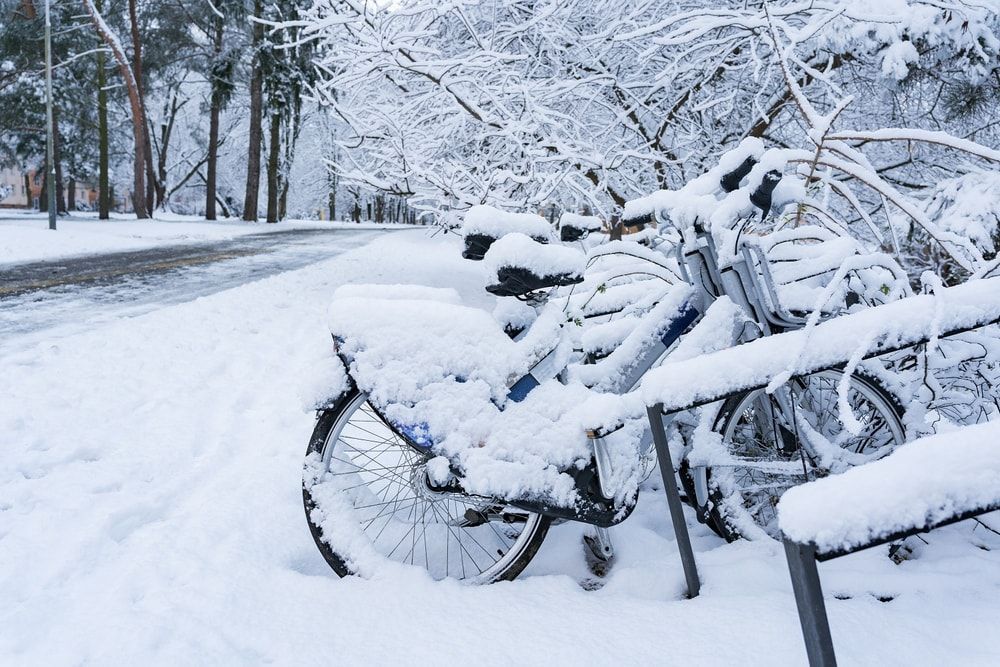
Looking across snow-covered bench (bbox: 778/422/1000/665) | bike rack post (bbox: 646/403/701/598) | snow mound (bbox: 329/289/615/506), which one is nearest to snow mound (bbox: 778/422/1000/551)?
snow-covered bench (bbox: 778/422/1000/665)

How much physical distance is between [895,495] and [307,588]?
6.35ft

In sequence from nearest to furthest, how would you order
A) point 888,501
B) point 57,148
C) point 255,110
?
point 888,501, point 255,110, point 57,148

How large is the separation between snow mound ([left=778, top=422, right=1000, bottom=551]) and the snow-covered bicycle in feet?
3.18

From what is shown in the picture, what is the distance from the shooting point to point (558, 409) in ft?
7.45

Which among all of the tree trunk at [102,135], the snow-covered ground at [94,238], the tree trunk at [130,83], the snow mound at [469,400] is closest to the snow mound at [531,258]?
the snow mound at [469,400]

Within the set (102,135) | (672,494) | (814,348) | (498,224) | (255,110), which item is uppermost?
(255,110)

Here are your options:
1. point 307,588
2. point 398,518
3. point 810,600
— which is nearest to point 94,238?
point 398,518

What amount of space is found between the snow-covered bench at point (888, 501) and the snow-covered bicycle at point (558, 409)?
0.97m

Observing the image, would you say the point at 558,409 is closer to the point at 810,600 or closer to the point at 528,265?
the point at 528,265

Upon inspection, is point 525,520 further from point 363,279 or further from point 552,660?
point 363,279

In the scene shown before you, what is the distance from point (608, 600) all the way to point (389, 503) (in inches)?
37.5

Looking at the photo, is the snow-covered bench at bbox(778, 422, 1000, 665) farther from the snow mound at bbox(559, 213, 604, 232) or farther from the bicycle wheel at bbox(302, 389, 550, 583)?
the snow mound at bbox(559, 213, 604, 232)

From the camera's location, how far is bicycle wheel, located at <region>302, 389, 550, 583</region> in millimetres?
2344

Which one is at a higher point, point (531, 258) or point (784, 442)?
point (531, 258)
